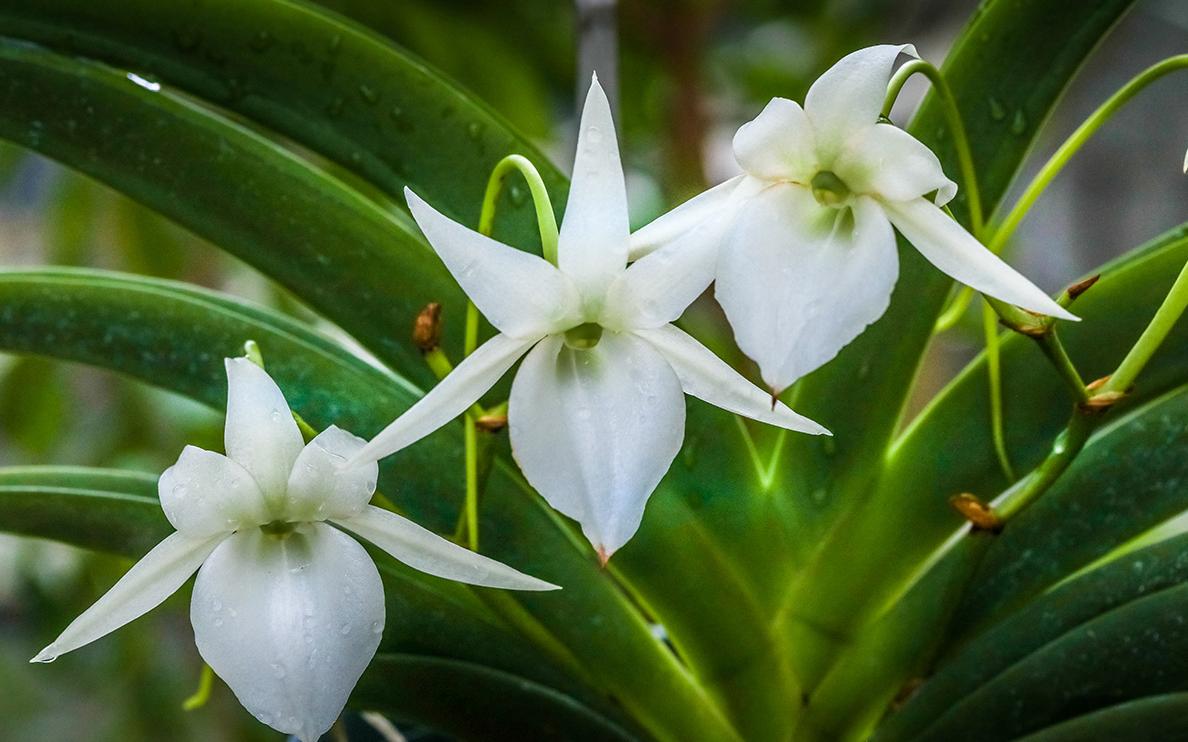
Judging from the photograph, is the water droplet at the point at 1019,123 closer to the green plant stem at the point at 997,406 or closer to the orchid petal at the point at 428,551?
the green plant stem at the point at 997,406

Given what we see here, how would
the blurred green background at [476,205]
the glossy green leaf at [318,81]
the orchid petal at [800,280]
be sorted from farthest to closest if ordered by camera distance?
the blurred green background at [476,205], the glossy green leaf at [318,81], the orchid petal at [800,280]

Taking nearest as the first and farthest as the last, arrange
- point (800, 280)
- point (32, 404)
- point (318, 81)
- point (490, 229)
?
point (800, 280), point (490, 229), point (318, 81), point (32, 404)

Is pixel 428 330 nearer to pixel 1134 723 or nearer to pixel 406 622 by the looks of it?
pixel 406 622

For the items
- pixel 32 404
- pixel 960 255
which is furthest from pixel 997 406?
pixel 32 404

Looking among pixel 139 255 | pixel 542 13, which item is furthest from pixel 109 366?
pixel 542 13

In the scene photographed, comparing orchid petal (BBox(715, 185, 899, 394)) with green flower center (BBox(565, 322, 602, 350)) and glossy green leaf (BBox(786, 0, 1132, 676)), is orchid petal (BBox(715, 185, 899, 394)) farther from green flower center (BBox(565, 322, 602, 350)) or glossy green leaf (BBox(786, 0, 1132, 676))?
glossy green leaf (BBox(786, 0, 1132, 676))

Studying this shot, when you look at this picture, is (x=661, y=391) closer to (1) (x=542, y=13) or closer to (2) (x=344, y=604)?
(2) (x=344, y=604)

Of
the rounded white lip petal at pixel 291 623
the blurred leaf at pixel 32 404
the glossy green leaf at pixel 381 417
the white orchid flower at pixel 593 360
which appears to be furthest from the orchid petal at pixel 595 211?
the blurred leaf at pixel 32 404

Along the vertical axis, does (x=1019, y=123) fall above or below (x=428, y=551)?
above
